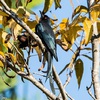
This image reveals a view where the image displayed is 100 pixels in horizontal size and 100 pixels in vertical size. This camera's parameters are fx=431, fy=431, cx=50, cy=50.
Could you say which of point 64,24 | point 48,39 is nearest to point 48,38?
point 48,39

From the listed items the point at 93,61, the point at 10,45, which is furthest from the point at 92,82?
the point at 10,45

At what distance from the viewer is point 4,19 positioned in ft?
2.75

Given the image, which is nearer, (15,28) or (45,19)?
(15,28)

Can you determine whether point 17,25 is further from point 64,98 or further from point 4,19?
point 64,98

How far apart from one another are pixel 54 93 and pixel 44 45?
142 millimetres

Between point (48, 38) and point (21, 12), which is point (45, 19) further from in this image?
point (21, 12)

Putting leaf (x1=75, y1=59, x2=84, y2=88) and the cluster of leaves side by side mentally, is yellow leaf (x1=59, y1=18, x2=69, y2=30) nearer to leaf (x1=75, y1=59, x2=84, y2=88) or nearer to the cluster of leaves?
the cluster of leaves

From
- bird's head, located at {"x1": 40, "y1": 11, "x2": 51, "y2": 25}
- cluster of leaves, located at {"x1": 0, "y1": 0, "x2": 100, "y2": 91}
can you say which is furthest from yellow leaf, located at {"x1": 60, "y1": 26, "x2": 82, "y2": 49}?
bird's head, located at {"x1": 40, "y1": 11, "x2": 51, "y2": 25}

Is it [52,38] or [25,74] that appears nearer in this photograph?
[25,74]

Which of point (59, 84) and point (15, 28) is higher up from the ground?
point (15, 28)

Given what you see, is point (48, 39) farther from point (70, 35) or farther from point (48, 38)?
point (70, 35)

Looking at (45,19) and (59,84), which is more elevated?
(45,19)

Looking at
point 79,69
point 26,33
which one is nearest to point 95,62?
point 79,69

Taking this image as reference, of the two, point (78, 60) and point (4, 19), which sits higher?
point (4, 19)
